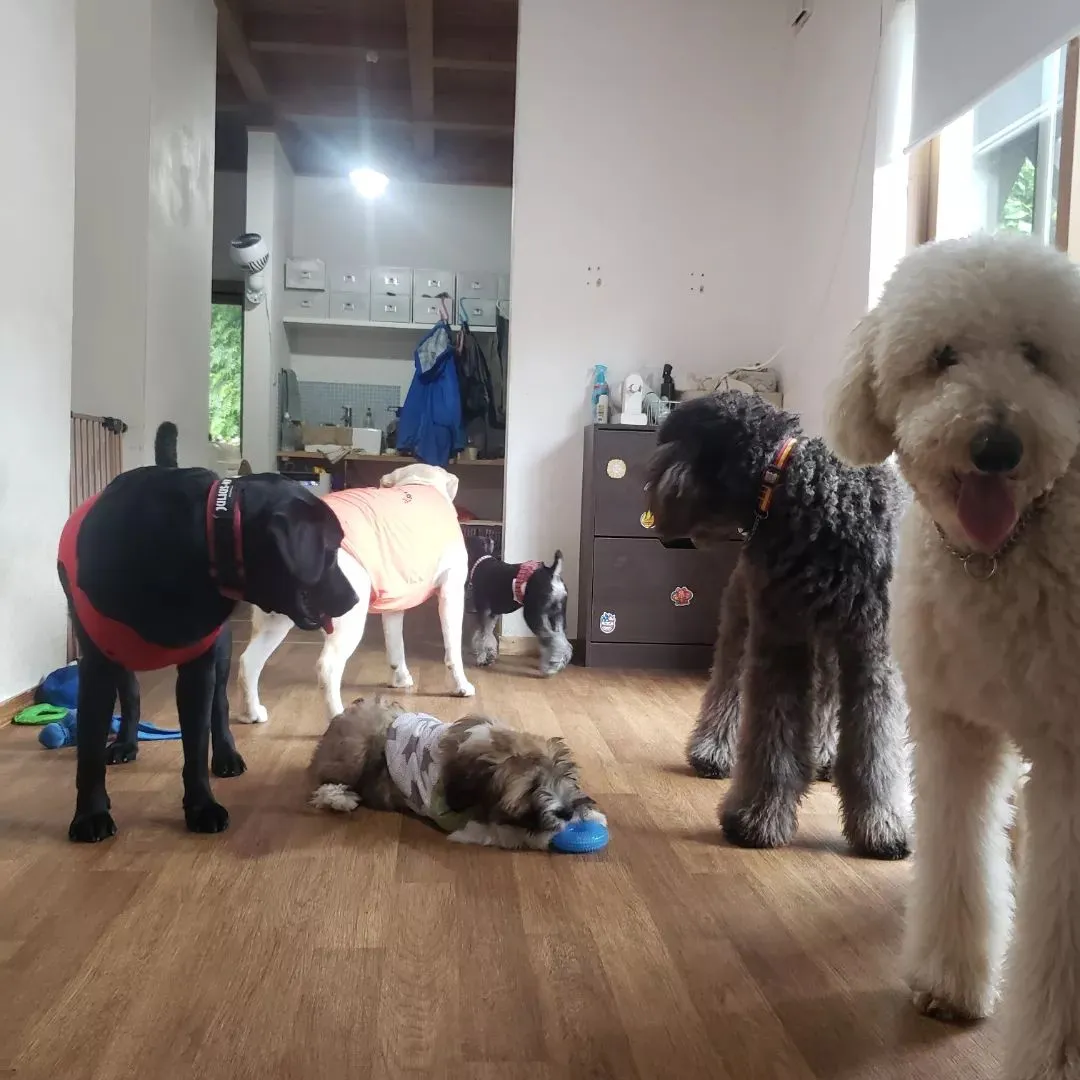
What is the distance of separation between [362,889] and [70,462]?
239 centimetres

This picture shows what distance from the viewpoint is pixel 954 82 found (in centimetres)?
282

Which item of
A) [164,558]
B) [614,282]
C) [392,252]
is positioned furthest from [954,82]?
[392,252]

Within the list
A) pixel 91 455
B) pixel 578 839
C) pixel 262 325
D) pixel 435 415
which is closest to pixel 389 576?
pixel 578 839

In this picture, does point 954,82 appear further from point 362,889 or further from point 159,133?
point 159,133

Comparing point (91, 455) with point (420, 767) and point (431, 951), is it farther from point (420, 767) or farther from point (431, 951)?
point (431, 951)

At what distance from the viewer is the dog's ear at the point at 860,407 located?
4.52ft

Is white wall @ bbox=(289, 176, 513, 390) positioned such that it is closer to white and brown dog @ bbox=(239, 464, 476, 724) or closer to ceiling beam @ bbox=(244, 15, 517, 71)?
ceiling beam @ bbox=(244, 15, 517, 71)

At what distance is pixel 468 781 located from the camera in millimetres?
2002

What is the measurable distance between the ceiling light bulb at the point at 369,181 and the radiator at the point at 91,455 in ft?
14.0

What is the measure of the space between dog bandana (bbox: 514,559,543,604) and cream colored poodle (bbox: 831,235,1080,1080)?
8.74ft

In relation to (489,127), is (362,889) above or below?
below

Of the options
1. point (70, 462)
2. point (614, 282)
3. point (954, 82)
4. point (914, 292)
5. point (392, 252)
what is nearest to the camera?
point (914, 292)

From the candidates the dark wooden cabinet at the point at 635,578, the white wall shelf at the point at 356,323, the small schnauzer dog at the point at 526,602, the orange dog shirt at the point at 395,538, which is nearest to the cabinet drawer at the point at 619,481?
the dark wooden cabinet at the point at 635,578

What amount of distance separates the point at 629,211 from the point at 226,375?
444 cm
